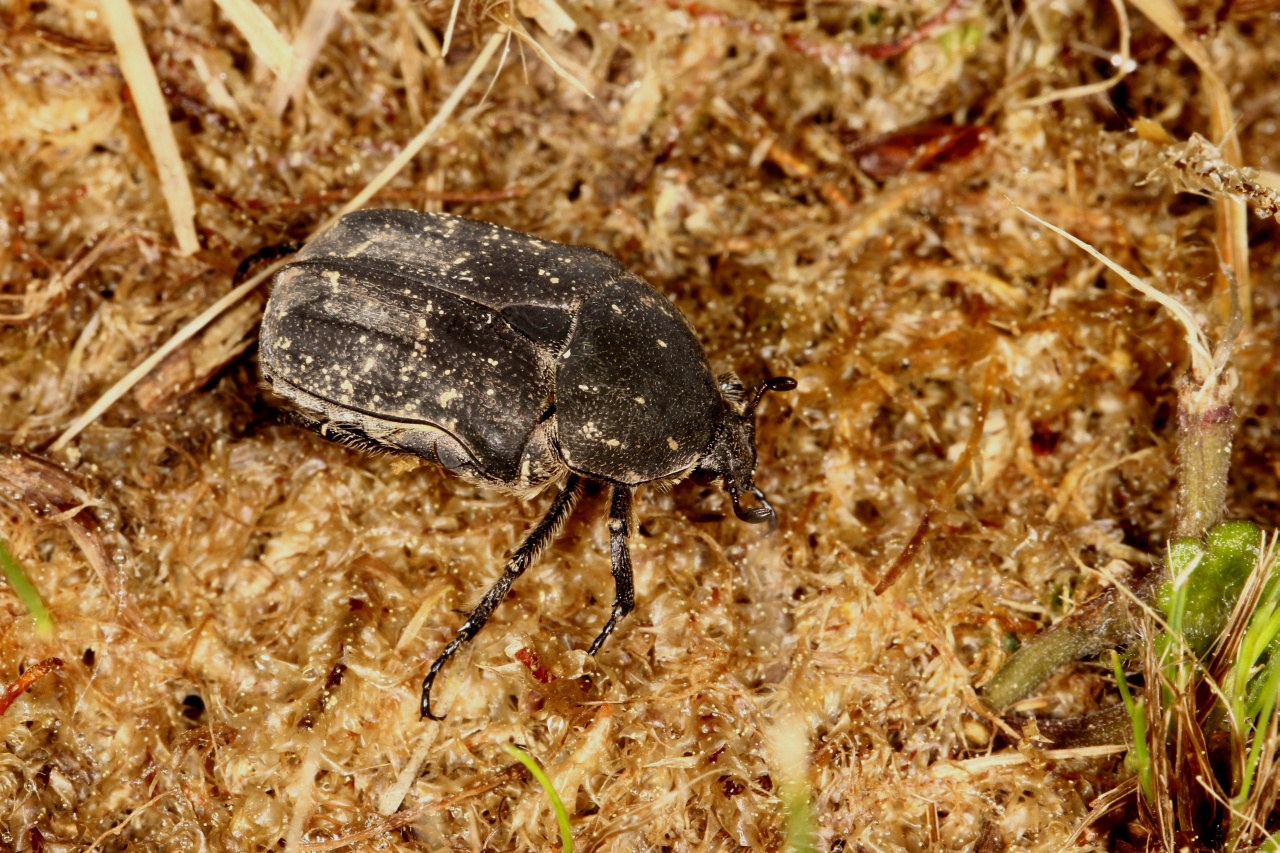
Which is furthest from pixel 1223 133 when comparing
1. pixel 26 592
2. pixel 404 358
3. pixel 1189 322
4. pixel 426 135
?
pixel 26 592

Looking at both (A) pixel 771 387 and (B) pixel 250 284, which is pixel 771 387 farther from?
(B) pixel 250 284

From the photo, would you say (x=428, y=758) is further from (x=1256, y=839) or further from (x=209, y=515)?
(x=1256, y=839)

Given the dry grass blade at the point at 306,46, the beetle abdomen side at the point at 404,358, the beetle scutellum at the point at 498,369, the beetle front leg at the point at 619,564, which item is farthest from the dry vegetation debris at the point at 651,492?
the beetle abdomen side at the point at 404,358

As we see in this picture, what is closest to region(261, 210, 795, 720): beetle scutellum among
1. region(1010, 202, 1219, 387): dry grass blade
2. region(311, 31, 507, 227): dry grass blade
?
region(311, 31, 507, 227): dry grass blade

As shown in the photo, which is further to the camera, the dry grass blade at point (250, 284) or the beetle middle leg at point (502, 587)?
the dry grass blade at point (250, 284)

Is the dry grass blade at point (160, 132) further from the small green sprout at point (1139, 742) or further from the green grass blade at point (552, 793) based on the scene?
the small green sprout at point (1139, 742)

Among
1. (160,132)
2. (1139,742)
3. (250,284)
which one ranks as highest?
(160,132)

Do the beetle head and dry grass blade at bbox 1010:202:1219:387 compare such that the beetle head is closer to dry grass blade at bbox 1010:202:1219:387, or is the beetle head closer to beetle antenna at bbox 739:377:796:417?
beetle antenna at bbox 739:377:796:417
